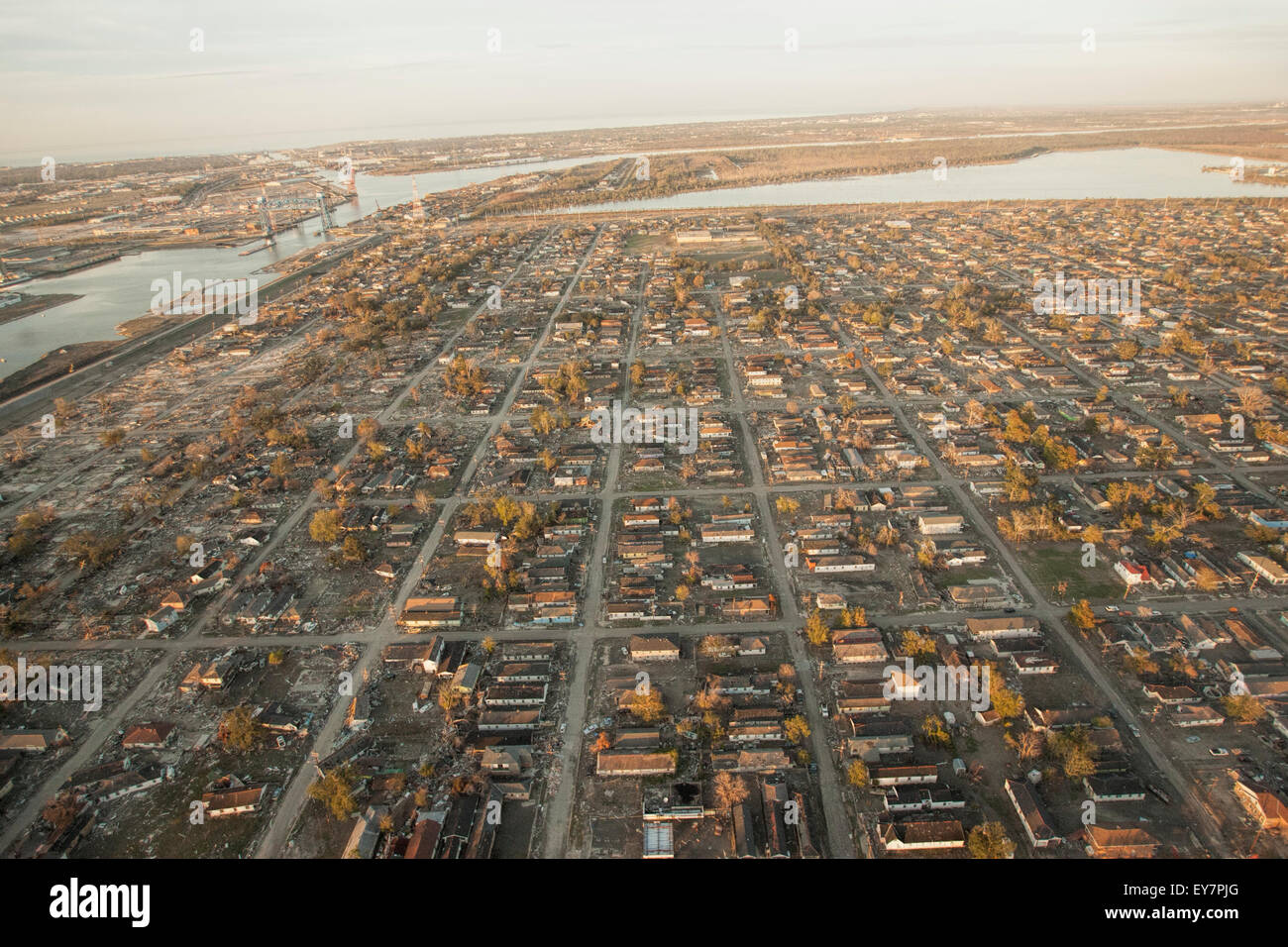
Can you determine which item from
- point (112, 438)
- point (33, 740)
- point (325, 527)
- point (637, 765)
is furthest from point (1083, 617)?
point (112, 438)

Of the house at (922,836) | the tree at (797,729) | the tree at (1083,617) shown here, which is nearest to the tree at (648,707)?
the tree at (797,729)

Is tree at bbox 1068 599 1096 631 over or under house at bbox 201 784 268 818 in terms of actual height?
over

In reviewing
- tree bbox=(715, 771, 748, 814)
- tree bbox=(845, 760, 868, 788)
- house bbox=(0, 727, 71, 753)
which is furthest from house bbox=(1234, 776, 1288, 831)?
house bbox=(0, 727, 71, 753)

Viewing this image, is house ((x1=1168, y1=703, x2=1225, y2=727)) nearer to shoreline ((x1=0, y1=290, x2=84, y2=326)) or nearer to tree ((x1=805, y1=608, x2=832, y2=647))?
tree ((x1=805, y1=608, x2=832, y2=647))

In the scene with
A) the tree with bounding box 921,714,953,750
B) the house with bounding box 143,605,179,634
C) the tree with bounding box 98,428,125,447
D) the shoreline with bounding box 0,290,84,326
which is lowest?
the tree with bounding box 921,714,953,750
